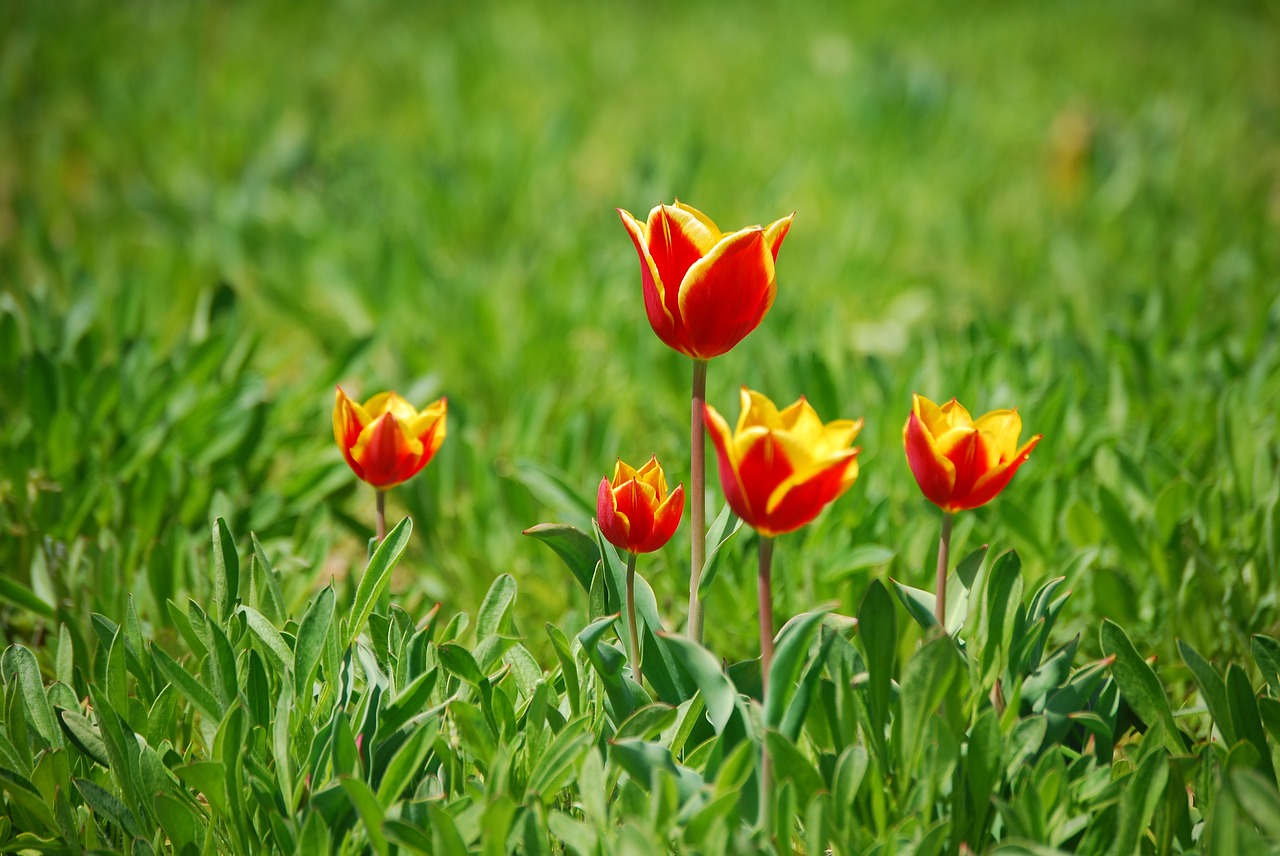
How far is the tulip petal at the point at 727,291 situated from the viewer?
3.24ft

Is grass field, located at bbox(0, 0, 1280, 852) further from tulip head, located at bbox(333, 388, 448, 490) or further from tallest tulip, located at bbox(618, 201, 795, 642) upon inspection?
tallest tulip, located at bbox(618, 201, 795, 642)

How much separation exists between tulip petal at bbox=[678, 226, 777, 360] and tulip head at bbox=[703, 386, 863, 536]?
0.38 feet

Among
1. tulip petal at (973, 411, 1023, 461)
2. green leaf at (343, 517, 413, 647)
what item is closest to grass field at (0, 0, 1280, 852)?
green leaf at (343, 517, 413, 647)

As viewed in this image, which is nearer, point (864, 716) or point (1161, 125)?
point (864, 716)

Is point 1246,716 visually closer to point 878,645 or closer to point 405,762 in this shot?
point 878,645

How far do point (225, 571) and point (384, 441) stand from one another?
0.28 metres

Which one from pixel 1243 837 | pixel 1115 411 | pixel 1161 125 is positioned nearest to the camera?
pixel 1243 837

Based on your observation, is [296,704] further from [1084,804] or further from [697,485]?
[1084,804]

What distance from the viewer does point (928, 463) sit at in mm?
1047

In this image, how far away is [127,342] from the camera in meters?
2.04

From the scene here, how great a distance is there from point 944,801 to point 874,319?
192cm

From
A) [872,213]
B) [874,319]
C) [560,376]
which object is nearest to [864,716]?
[560,376]

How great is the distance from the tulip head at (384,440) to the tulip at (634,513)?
25 cm

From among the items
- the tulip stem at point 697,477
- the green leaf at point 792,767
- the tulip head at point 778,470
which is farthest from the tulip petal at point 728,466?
the green leaf at point 792,767
